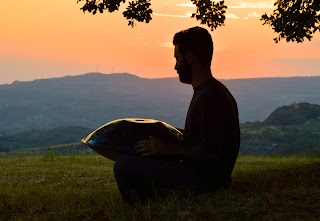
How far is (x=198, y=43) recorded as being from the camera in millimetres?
7699

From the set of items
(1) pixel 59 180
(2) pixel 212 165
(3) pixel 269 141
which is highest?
(2) pixel 212 165

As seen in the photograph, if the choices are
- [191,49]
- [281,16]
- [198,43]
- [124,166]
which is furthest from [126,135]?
[281,16]

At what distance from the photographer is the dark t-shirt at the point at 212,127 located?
7.53 meters

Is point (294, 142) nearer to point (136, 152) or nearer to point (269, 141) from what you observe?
point (269, 141)

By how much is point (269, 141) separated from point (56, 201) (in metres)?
185

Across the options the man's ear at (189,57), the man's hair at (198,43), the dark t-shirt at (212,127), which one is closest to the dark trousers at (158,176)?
the dark t-shirt at (212,127)

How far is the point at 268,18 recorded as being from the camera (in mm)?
17922

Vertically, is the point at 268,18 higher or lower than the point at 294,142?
higher

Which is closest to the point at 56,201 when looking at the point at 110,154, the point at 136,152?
the point at 110,154

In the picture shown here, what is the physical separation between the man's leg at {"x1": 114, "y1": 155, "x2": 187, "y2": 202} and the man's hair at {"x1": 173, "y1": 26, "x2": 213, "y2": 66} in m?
Result: 1.73

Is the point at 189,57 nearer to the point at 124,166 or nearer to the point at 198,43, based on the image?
the point at 198,43

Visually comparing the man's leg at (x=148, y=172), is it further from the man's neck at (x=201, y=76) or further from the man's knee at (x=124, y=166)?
the man's neck at (x=201, y=76)

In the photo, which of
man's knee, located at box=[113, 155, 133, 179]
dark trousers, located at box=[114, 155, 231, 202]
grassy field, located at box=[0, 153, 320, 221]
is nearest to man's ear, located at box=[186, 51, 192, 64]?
dark trousers, located at box=[114, 155, 231, 202]

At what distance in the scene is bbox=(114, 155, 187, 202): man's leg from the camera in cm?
802
